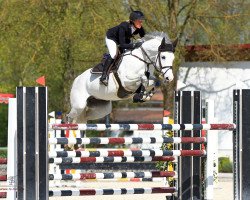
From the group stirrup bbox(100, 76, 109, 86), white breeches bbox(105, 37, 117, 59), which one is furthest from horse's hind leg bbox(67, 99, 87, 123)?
white breeches bbox(105, 37, 117, 59)

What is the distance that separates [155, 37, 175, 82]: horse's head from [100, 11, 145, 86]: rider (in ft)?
1.34

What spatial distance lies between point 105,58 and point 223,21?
39.1ft

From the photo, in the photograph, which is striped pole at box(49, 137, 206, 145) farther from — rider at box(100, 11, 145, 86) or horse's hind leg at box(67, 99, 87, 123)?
horse's hind leg at box(67, 99, 87, 123)

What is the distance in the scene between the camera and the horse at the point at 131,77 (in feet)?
30.2

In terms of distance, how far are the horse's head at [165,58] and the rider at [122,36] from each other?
407 mm

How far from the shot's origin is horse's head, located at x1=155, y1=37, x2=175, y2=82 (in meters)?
9.09

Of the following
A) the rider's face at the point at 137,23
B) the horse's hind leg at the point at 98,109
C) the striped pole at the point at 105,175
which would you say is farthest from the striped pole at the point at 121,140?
the horse's hind leg at the point at 98,109

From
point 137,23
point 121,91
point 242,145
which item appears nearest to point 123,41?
point 137,23

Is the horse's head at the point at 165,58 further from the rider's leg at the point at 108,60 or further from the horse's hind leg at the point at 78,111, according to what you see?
the horse's hind leg at the point at 78,111

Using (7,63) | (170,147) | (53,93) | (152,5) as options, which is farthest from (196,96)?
(53,93)

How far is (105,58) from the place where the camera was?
9797 mm

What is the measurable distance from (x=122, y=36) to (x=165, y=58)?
0.66 m

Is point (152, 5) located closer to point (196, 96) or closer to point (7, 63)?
point (7, 63)

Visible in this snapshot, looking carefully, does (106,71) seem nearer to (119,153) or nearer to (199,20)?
(119,153)
